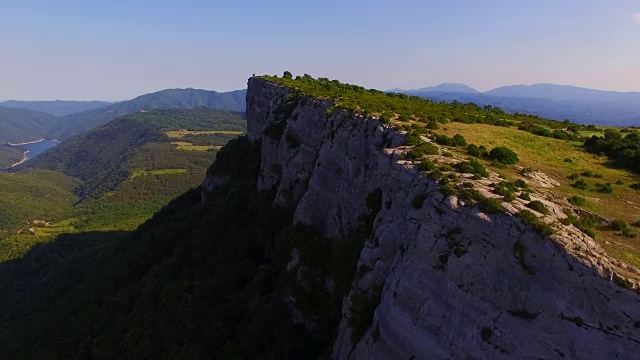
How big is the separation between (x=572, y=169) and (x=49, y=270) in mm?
155448

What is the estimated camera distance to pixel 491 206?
23.3 m

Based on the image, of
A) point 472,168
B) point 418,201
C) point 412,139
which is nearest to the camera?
point 418,201

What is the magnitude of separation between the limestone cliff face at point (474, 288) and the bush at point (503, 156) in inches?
320

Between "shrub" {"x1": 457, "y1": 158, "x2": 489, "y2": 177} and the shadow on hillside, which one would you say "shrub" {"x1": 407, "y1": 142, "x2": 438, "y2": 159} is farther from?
the shadow on hillside

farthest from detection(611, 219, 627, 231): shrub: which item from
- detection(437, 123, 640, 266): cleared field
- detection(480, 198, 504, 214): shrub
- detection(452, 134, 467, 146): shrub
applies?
detection(452, 134, 467, 146): shrub

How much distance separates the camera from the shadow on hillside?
325 ft

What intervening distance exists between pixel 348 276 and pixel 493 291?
17.1m

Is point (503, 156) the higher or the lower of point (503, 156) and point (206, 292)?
the higher

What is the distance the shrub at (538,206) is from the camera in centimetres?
2347

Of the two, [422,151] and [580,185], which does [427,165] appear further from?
[580,185]

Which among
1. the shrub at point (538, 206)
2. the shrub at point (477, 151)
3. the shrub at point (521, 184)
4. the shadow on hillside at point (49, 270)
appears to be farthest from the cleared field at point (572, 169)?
the shadow on hillside at point (49, 270)

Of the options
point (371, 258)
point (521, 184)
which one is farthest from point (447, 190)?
point (371, 258)

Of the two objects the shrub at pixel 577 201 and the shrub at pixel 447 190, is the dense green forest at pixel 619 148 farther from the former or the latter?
the shrub at pixel 447 190

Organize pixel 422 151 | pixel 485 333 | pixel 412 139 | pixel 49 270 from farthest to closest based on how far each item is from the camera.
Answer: pixel 49 270 → pixel 412 139 → pixel 422 151 → pixel 485 333
